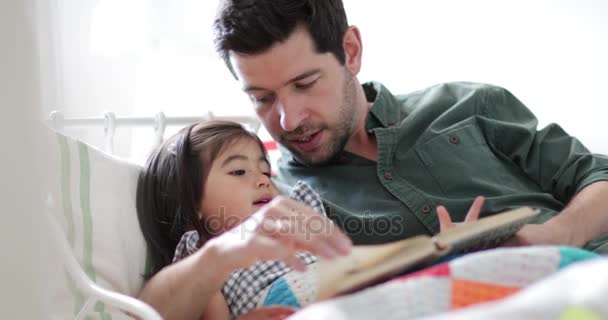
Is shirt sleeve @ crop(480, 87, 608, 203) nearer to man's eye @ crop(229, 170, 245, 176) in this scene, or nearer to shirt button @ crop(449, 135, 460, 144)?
shirt button @ crop(449, 135, 460, 144)

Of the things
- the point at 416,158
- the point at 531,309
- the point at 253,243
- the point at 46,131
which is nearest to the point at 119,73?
the point at 416,158

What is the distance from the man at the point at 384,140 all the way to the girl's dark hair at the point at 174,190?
0.15m

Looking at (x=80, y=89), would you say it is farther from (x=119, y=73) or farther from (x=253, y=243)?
(x=253, y=243)

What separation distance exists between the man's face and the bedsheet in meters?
0.65

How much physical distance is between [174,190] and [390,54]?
3.66ft

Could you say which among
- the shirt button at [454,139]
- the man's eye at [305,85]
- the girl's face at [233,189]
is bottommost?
the girl's face at [233,189]

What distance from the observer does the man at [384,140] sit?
1.17m

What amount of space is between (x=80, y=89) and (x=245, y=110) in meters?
0.59

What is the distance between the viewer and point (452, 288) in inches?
22.1

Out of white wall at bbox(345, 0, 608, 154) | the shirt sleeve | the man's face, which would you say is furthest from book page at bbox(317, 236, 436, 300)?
white wall at bbox(345, 0, 608, 154)

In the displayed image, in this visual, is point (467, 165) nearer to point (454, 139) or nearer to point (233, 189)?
point (454, 139)

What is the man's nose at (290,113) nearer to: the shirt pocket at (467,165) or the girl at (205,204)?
the girl at (205,204)

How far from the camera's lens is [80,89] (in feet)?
5.13

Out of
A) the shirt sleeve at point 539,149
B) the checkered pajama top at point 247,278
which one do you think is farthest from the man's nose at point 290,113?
the shirt sleeve at point 539,149
